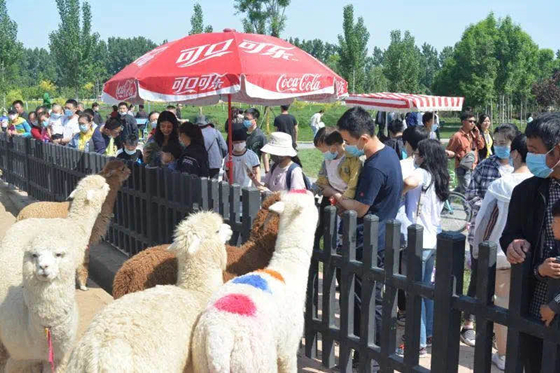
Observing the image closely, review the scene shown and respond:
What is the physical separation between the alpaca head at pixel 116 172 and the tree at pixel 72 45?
4493 cm

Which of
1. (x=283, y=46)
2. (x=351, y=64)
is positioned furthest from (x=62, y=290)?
(x=351, y=64)

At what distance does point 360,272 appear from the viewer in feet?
13.1

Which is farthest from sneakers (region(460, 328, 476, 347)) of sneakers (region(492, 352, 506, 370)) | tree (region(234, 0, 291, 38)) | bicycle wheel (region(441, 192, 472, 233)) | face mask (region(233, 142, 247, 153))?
tree (region(234, 0, 291, 38))

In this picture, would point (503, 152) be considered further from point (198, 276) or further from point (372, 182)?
point (198, 276)

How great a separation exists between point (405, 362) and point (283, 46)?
3.71 m

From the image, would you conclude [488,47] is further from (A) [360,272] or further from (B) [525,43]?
(A) [360,272]

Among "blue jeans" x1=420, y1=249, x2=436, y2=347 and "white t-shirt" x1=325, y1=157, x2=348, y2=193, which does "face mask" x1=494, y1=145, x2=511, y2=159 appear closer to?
"blue jeans" x1=420, y1=249, x2=436, y2=347

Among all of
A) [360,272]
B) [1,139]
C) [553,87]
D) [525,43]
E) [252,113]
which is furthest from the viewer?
[525,43]

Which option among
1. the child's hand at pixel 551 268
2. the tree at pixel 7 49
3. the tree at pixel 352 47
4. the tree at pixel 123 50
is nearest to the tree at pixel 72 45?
the tree at pixel 7 49

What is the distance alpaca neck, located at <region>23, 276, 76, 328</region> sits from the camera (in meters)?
3.71

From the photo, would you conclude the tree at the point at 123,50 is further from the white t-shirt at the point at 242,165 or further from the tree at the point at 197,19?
the white t-shirt at the point at 242,165

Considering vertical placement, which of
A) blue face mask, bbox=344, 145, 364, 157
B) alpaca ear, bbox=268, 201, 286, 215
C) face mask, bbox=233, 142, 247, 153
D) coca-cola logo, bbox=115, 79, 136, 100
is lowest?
alpaca ear, bbox=268, 201, 286, 215

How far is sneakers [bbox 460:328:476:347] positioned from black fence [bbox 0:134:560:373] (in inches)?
39.8

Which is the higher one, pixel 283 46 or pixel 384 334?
pixel 283 46
